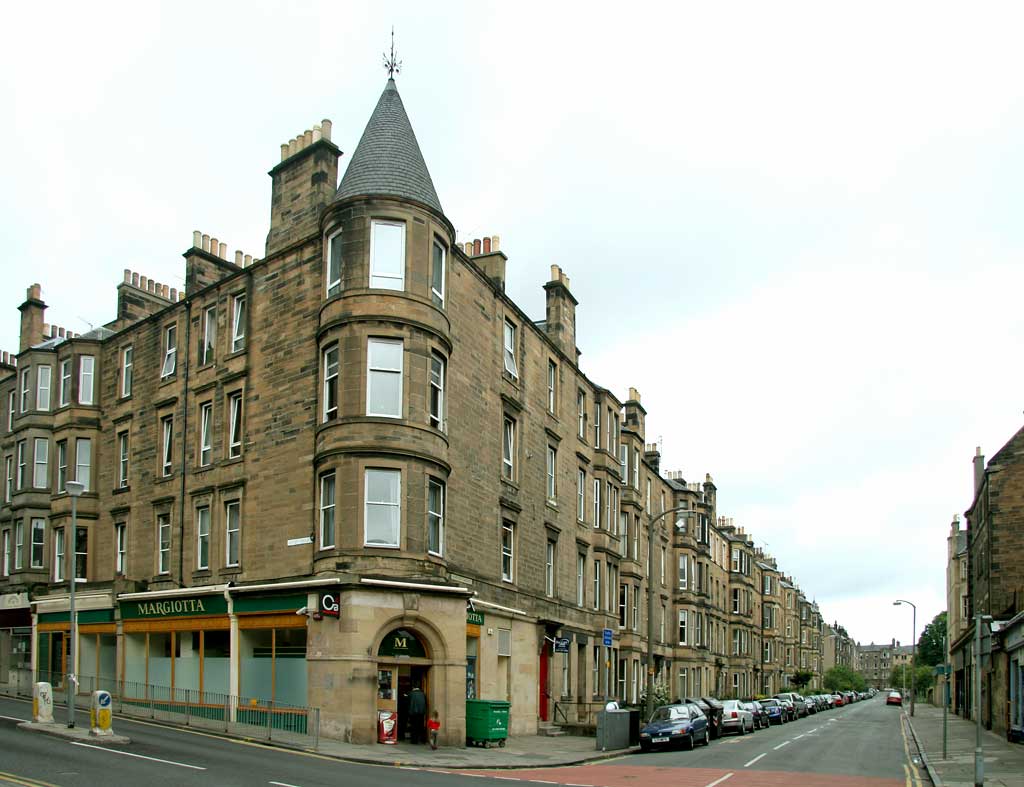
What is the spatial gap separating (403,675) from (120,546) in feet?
47.6

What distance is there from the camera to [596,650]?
42688 mm

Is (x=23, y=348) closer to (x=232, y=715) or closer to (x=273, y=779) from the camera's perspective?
(x=232, y=715)

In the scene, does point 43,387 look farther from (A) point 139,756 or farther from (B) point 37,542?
(A) point 139,756

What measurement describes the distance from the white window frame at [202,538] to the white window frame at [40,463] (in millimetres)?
9975

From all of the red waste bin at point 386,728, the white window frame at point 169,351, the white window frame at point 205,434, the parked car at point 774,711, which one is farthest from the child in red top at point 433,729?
the parked car at point 774,711

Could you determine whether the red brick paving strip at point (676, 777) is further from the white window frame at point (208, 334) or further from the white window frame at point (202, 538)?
the white window frame at point (208, 334)

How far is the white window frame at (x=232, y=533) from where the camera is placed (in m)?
30.0

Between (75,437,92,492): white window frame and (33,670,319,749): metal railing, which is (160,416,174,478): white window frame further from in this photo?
(33,670,319,749): metal railing

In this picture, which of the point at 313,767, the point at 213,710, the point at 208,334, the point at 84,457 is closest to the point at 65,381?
the point at 84,457

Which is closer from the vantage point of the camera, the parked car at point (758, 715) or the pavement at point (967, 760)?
the pavement at point (967, 760)

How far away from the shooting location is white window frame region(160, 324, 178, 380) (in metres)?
34.5

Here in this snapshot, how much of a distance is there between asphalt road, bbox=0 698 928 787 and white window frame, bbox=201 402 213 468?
26.5ft

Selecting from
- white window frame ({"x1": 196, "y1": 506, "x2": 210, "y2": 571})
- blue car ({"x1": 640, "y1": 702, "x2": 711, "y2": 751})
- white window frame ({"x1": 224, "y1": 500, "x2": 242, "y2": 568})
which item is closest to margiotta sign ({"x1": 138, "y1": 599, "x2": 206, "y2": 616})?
white window frame ({"x1": 196, "y1": 506, "x2": 210, "y2": 571})

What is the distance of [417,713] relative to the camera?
986 inches
